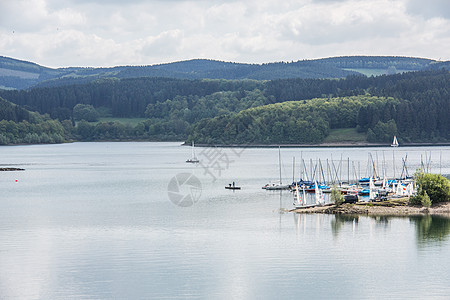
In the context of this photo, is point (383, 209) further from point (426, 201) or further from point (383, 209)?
point (426, 201)

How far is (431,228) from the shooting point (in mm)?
55406

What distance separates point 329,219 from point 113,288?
27150 mm

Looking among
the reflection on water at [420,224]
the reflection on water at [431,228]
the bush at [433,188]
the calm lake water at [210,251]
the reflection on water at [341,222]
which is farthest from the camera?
the bush at [433,188]

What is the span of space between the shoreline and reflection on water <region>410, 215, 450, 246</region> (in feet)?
6.39

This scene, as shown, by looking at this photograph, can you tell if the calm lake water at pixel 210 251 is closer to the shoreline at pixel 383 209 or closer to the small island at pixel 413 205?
the shoreline at pixel 383 209

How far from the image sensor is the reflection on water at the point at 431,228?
5138 centimetres

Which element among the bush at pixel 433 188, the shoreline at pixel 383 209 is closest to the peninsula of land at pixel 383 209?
the shoreline at pixel 383 209

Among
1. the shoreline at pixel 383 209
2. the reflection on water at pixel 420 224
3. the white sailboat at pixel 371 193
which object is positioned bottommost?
the reflection on water at pixel 420 224

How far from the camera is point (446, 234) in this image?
174 ft

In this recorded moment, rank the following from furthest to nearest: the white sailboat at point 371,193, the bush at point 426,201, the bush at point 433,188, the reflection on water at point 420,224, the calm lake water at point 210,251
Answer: the white sailboat at point 371,193
the bush at point 433,188
the bush at point 426,201
the reflection on water at point 420,224
the calm lake water at point 210,251

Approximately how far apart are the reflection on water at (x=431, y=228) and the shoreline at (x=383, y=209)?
1.95 m

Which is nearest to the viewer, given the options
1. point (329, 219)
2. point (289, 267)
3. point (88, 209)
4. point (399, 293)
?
point (399, 293)

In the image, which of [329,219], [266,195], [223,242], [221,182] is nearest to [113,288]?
[223,242]

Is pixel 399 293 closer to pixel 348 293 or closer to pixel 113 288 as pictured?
pixel 348 293
